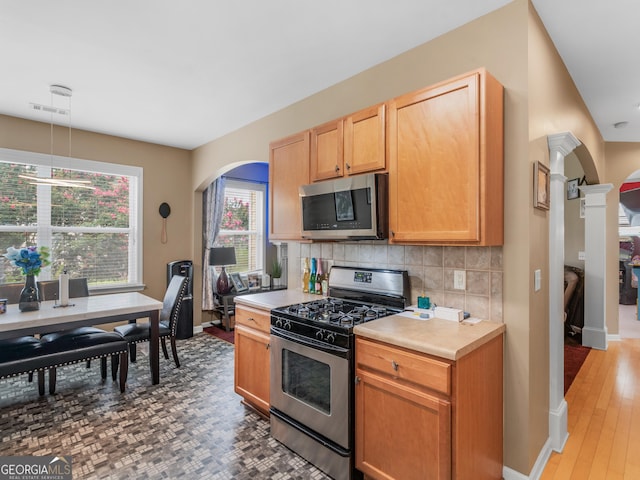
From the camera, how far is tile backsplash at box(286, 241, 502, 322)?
1992mm

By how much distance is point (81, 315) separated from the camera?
281cm

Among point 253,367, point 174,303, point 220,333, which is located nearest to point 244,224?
point 220,333

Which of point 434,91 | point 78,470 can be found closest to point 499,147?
point 434,91

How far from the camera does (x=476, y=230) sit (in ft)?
5.74

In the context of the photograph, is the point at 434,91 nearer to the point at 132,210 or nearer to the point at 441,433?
the point at 441,433

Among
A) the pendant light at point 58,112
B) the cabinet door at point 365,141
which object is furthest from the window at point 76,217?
the cabinet door at point 365,141

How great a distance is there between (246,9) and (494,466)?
2.87 m

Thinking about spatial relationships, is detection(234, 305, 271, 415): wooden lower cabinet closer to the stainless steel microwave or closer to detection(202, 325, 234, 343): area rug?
the stainless steel microwave

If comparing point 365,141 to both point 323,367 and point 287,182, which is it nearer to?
point 287,182

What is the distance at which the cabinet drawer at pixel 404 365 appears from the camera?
153 centimetres

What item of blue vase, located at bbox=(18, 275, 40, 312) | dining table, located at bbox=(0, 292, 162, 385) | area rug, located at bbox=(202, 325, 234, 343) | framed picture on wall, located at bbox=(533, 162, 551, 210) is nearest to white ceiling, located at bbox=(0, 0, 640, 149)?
framed picture on wall, located at bbox=(533, 162, 551, 210)

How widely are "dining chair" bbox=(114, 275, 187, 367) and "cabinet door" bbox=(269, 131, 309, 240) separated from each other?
1.41 m

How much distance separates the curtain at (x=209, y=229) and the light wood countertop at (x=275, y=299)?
8.05 feet

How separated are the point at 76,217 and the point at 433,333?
4.31 meters
